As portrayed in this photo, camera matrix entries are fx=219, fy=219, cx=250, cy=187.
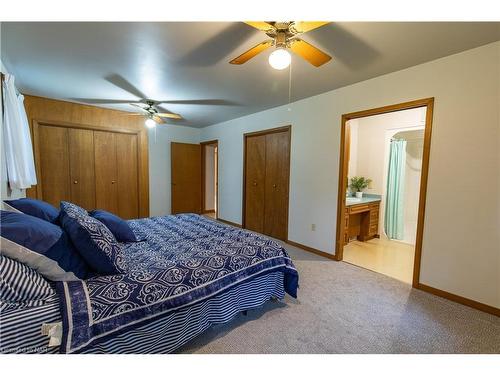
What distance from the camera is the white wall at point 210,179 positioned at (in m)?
6.20

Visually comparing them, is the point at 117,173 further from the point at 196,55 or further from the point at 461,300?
the point at 461,300

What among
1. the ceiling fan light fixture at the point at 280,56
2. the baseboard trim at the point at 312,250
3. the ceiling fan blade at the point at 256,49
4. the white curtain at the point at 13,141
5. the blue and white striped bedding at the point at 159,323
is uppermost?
the ceiling fan blade at the point at 256,49

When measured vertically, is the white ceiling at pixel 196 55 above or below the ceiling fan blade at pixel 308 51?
above

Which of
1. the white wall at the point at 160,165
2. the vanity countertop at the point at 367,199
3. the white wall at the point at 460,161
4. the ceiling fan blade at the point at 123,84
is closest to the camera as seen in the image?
the white wall at the point at 460,161

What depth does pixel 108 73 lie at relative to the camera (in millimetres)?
2488

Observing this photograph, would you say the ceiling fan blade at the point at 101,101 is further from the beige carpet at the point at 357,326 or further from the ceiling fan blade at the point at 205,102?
the beige carpet at the point at 357,326

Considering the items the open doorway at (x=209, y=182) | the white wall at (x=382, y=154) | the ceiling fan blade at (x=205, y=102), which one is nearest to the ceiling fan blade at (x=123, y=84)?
the ceiling fan blade at (x=205, y=102)

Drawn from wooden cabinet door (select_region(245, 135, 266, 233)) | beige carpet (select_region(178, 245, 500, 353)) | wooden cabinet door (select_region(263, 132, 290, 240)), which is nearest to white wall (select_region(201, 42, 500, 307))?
beige carpet (select_region(178, 245, 500, 353))

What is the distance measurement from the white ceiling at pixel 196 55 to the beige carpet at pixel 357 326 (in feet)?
7.60

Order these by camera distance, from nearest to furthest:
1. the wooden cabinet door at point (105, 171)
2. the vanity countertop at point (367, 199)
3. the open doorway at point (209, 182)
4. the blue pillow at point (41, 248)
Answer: the blue pillow at point (41, 248) < the vanity countertop at point (367, 199) < the wooden cabinet door at point (105, 171) < the open doorway at point (209, 182)

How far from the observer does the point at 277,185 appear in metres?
3.95

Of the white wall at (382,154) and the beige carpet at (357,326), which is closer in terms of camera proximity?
the beige carpet at (357,326)

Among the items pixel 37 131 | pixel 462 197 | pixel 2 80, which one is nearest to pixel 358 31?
pixel 462 197
